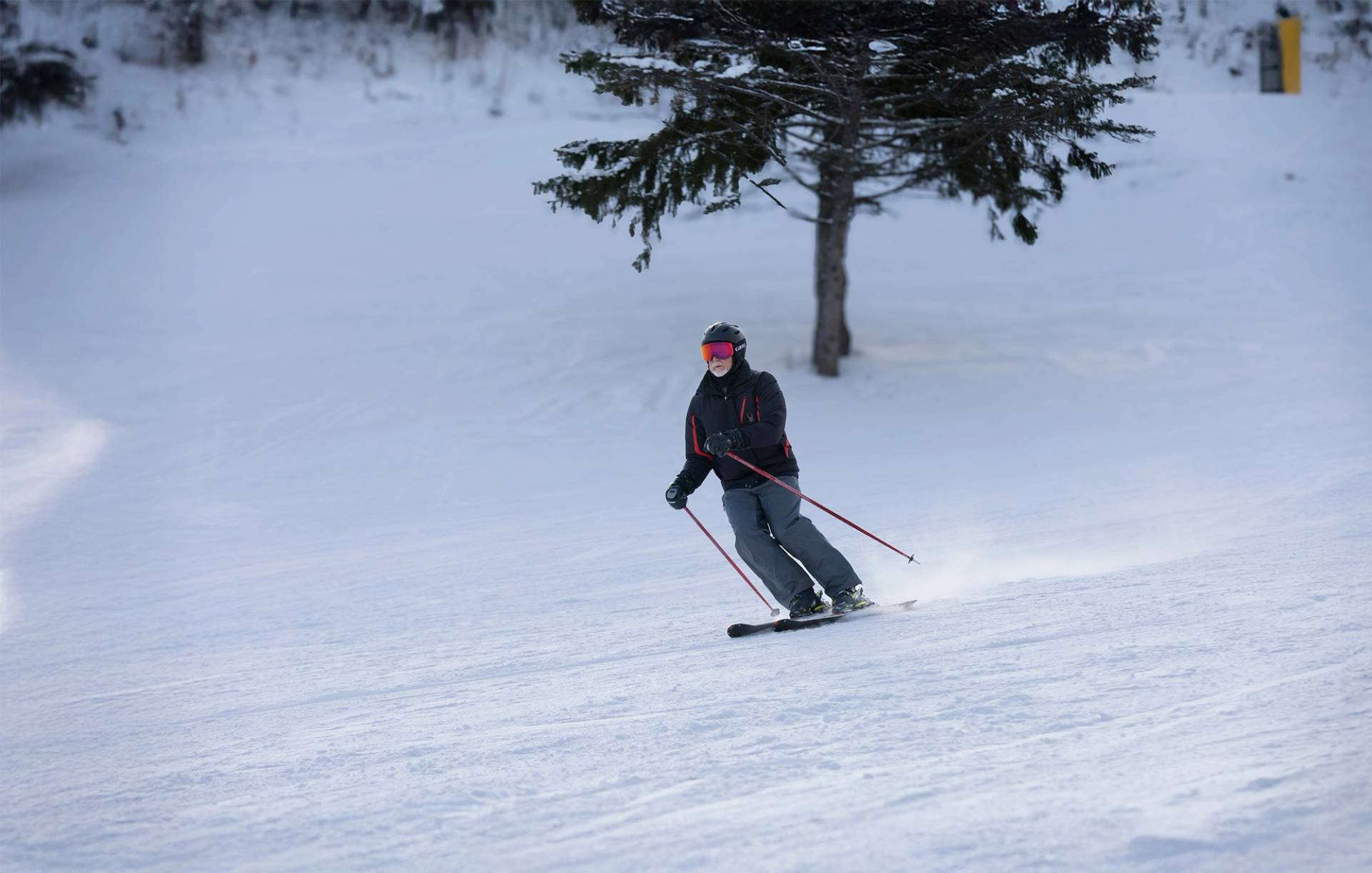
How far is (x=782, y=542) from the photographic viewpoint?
19.2 feet

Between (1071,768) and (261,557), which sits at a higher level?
(1071,768)

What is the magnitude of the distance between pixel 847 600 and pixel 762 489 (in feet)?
2.51

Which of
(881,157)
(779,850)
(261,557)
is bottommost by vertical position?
(261,557)

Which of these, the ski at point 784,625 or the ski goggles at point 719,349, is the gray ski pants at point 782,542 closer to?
the ski at point 784,625

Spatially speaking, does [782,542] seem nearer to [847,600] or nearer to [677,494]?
[847,600]

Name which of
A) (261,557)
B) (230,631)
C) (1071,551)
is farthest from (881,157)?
(230,631)

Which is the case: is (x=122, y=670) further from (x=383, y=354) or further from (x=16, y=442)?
(x=383, y=354)

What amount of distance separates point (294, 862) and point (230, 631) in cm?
357

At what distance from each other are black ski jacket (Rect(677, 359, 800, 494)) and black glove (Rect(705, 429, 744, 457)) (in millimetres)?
19

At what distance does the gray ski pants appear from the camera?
229 inches

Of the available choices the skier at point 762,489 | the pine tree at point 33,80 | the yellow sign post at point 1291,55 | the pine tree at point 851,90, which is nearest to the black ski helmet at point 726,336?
the skier at point 762,489

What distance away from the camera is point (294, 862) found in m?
3.38

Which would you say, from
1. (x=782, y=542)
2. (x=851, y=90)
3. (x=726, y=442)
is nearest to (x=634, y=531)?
(x=782, y=542)

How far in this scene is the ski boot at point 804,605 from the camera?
5.88m
